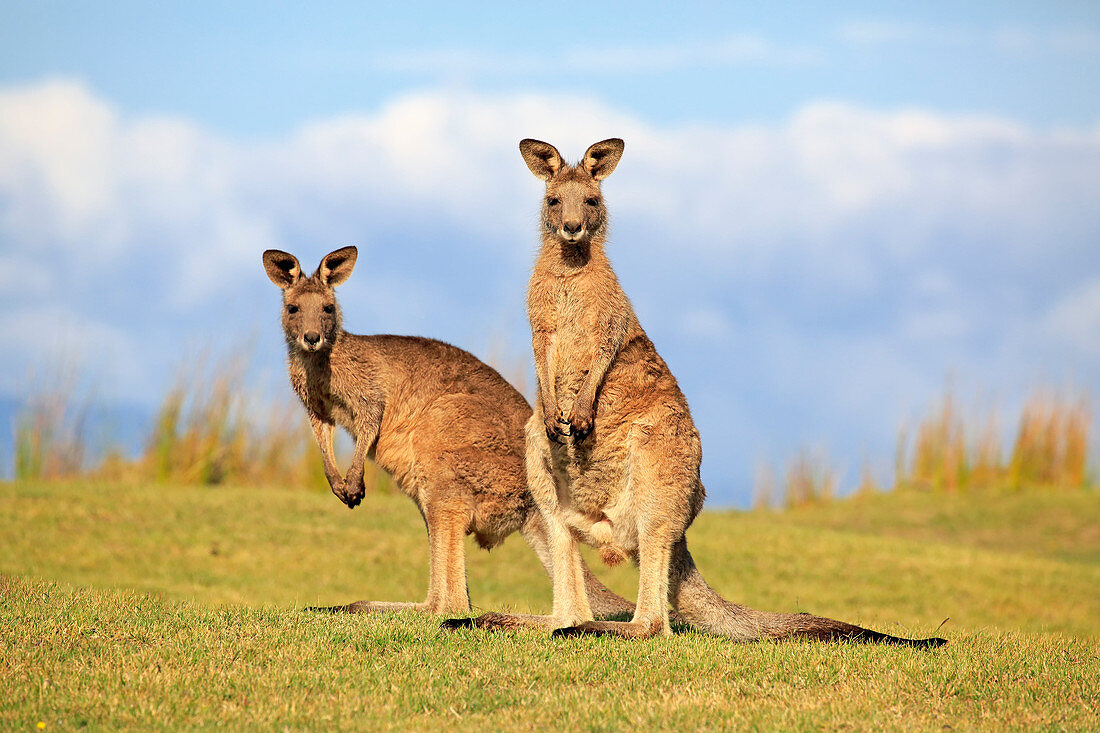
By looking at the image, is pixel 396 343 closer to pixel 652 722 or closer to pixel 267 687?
pixel 267 687

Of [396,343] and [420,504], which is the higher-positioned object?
[396,343]

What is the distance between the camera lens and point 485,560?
38.7 feet

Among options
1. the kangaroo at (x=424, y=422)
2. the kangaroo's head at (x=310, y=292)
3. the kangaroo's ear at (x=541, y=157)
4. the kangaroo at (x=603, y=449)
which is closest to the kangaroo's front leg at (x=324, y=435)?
the kangaroo at (x=424, y=422)

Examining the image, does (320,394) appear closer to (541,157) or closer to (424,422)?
(424,422)

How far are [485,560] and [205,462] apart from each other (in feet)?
15.0

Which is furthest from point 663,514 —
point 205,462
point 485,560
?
point 205,462

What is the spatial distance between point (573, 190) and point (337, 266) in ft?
5.81

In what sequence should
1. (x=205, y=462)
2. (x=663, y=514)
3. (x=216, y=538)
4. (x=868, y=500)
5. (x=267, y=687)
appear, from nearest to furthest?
(x=267, y=687), (x=663, y=514), (x=216, y=538), (x=205, y=462), (x=868, y=500)

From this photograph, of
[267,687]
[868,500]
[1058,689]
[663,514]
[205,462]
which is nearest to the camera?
[267,687]

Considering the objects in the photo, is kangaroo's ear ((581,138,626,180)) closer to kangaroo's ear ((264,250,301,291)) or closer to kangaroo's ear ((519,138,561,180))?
kangaroo's ear ((519,138,561,180))

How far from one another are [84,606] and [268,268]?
2184mm

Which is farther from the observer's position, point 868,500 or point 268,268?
point 868,500

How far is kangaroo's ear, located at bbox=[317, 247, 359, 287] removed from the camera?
6828 millimetres

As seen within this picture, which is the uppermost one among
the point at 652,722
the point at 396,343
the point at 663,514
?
the point at 396,343
